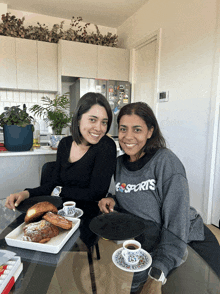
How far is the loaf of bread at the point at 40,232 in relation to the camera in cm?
73

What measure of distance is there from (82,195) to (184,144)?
6.15 ft

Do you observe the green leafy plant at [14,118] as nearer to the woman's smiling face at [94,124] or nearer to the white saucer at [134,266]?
the woman's smiling face at [94,124]

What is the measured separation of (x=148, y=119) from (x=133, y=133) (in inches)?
4.5

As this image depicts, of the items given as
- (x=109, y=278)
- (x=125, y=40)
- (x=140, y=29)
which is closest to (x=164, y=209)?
(x=109, y=278)

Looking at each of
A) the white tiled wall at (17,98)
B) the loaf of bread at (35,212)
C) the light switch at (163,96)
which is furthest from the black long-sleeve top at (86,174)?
the white tiled wall at (17,98)

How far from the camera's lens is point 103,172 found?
1374 millimetres

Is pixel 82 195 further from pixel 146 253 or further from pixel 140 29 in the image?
pixel 140 29

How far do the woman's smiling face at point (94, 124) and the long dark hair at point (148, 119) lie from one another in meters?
0.22

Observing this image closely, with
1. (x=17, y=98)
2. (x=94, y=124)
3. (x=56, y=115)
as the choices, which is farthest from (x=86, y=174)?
(x=17, y=98)

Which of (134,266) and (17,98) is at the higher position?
(17,98)

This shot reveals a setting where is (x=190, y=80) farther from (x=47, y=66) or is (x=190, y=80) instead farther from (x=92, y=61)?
(x=47, y=66)

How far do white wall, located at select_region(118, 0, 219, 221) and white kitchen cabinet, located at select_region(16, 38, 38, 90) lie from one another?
2213 millimetres

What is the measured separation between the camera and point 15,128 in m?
1.85

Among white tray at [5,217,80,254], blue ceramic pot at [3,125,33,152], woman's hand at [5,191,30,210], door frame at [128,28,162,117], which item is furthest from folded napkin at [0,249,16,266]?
door frame at [128,28,162,117]
